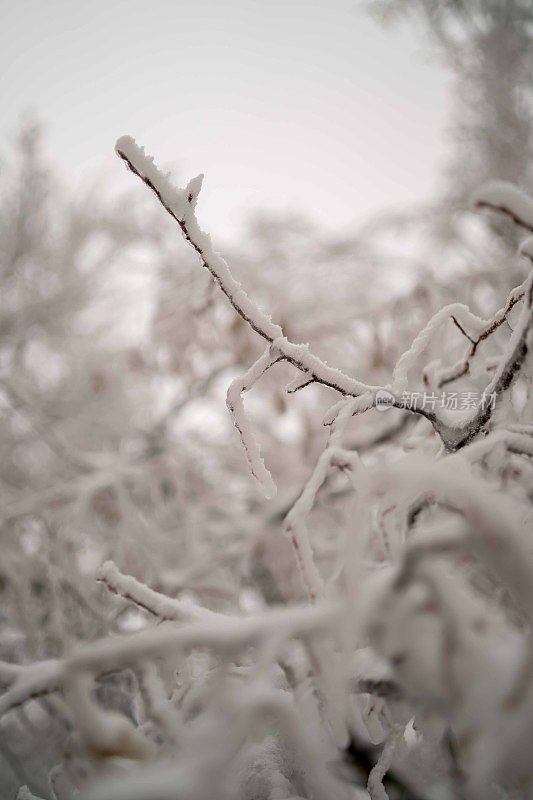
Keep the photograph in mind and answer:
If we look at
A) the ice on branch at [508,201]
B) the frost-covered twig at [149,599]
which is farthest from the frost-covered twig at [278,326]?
the frost-covered twig at [149,599]

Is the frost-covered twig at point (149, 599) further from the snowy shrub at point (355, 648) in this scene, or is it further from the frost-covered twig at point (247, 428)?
the frost-covered twig at point (247, 428)

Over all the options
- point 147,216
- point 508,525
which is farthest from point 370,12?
point 508,525

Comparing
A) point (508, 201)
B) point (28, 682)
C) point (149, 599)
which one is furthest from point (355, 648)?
point (508, 201)

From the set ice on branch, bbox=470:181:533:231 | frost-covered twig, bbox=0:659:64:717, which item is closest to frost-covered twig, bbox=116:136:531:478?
ice on branch, bbox=470:181:533:231

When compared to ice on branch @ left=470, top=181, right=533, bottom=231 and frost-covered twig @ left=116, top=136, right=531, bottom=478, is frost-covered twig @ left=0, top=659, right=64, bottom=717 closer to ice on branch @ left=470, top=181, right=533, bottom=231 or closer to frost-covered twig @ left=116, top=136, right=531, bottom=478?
frost-covered twig @ left=116, top=136, right=531, bottom=478

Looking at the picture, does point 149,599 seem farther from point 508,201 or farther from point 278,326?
point 508,201

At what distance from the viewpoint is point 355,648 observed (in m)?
0.72

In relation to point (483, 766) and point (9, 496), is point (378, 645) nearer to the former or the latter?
point (483, 766)

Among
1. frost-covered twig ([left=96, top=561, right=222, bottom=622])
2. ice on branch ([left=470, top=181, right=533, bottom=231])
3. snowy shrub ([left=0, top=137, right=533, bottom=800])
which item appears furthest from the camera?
frost-covered twig ([left=96, top=561, right=222, bottom=622])

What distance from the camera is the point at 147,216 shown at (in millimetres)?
4215

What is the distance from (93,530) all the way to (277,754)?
5.57 ft

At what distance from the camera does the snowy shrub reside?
36 centimetres

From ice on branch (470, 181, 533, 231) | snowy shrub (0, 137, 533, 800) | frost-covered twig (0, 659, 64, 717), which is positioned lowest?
snowy shrub (0, 137, 533, 800)

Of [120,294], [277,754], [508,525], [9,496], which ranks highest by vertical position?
[120,294]
